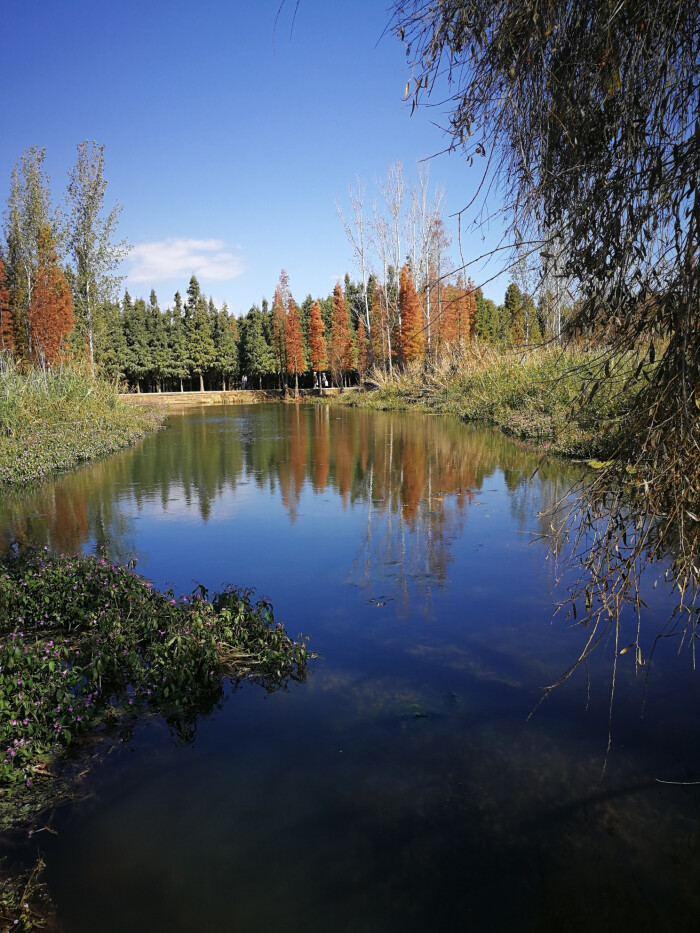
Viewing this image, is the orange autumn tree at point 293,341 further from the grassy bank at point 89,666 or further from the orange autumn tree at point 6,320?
the grassy bank at point 89,666

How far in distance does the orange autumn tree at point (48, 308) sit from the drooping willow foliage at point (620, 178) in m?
29.5

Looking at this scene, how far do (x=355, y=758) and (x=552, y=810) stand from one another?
1.13 m

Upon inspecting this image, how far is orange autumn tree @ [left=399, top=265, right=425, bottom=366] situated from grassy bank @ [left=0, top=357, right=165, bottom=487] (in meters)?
24.2

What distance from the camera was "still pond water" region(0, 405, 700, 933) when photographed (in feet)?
9.59

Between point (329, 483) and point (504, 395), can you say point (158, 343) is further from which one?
point (329, 483)

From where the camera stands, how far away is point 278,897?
9.75 feet

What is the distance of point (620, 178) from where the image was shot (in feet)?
8.80

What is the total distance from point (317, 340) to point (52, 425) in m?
37.3

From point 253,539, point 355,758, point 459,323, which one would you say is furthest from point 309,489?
point 459,323

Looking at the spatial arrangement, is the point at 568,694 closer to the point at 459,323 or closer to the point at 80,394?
the point at 80,394

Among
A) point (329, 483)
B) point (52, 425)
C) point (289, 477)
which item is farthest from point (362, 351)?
point (329, 483)

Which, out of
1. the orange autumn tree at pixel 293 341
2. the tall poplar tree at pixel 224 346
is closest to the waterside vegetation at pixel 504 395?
Answer: the orange autumn tree at pixel 293 341

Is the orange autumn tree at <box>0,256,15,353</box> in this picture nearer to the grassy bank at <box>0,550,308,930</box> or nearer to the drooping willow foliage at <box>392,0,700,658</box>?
the grassy bank at <box>0,550,308,930</box>

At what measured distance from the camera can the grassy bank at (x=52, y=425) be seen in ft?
44.1
